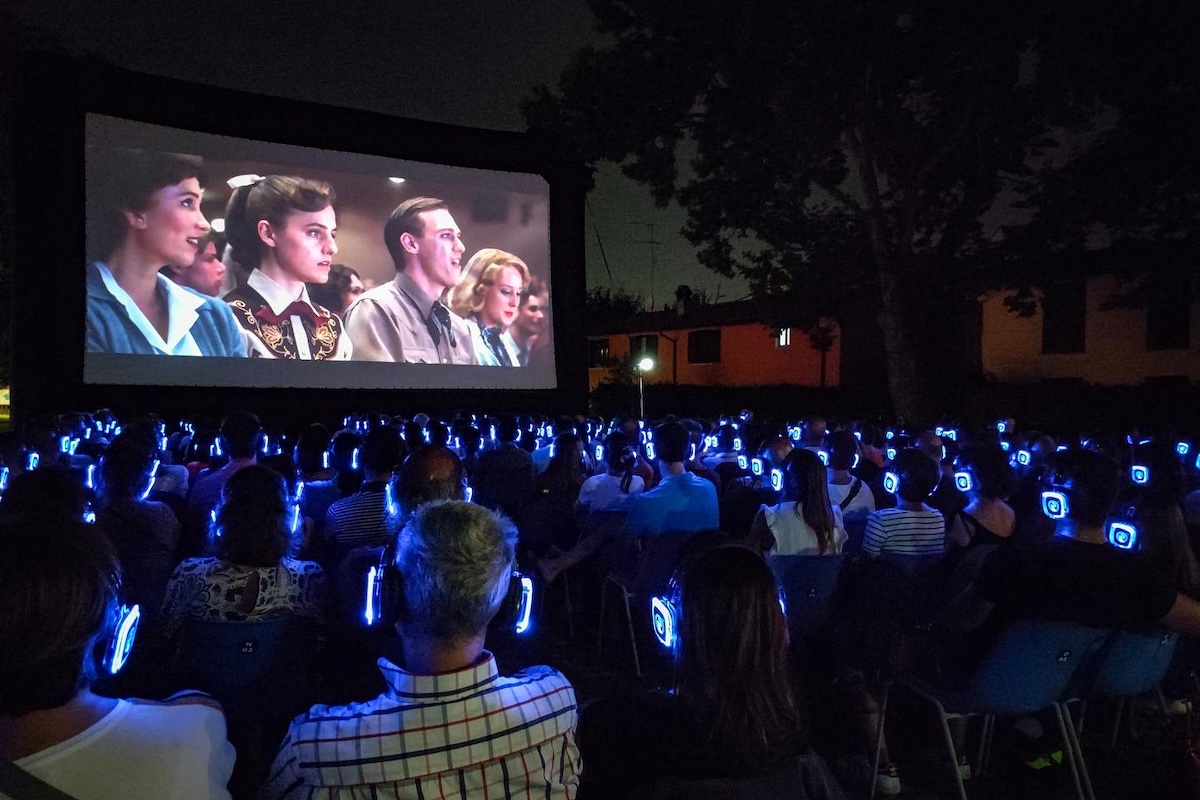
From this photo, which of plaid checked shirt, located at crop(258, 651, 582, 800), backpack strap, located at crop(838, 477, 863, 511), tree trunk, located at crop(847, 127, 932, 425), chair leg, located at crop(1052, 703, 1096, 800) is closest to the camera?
plaid checked shirt, located at crop(258, 651, 582, 800)

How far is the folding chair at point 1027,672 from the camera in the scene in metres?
2.47

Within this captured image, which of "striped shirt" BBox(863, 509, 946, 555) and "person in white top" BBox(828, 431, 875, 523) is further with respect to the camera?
"person in white top" BBox(828, 431, 875, 523)

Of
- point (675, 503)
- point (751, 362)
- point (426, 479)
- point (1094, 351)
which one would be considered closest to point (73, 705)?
point (426, 479)

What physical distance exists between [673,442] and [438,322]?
965 centimetres

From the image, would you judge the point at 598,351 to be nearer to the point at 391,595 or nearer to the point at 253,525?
the point at 253,525

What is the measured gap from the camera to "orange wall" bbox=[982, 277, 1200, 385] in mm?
16391

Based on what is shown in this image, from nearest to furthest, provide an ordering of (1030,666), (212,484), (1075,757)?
(1030,666) < (1075,757) < (212,484)

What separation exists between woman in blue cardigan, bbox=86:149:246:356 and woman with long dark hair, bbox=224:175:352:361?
52cm

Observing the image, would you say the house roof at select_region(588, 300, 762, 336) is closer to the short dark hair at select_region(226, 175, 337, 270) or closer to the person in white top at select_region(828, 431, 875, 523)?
the short dark hair at select_region(226, 175, 337, 270)

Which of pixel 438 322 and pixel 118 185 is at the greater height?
pixel 118 185

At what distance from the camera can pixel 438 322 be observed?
44.0 feet

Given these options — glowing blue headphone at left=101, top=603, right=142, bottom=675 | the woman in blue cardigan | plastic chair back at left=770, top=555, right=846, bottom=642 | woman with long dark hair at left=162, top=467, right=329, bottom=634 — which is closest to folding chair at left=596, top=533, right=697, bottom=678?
plastic chair back at left=770, top=555, right=846, bottom=642

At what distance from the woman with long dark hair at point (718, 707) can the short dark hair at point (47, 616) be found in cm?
95

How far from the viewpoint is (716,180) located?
16.0 m
